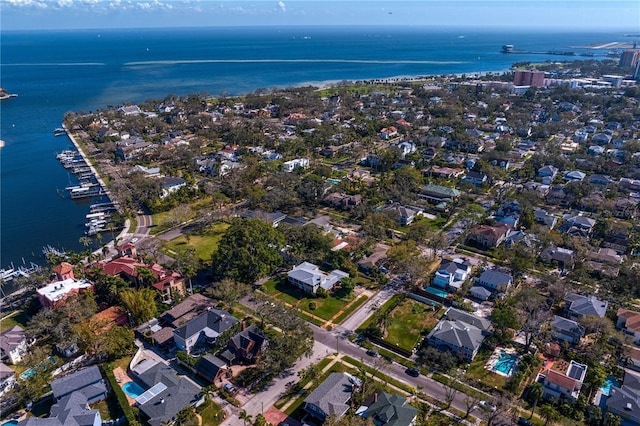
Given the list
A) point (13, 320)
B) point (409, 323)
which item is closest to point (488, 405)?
point (409, 323)

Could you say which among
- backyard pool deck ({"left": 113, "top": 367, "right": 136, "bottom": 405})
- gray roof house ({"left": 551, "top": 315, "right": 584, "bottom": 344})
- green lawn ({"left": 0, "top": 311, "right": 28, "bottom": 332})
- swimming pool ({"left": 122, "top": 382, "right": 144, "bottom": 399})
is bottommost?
backyard pool deck ({"left": 113, "top": 367, "right": 136, "bottom": 405})

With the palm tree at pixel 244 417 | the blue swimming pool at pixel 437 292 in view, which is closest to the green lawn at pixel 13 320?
the palm tree at pixel 244 417

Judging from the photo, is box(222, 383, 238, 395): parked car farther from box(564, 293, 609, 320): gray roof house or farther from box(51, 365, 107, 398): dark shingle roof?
box(564, 293, 609, 320): gray roof house

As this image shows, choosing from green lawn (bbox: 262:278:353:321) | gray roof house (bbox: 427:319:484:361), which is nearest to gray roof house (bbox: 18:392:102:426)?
green lawn (bbox: 262:278:353:321)

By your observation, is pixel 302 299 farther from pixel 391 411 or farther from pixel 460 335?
pixel 391 411

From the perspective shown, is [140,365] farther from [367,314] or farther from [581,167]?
[581,167]

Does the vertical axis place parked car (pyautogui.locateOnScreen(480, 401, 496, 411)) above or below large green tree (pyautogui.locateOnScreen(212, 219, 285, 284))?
below

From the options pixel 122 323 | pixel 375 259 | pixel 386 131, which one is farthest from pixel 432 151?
pixel 122 323

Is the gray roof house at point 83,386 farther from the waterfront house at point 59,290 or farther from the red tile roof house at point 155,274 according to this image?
the red tile roof house at point 155,274
